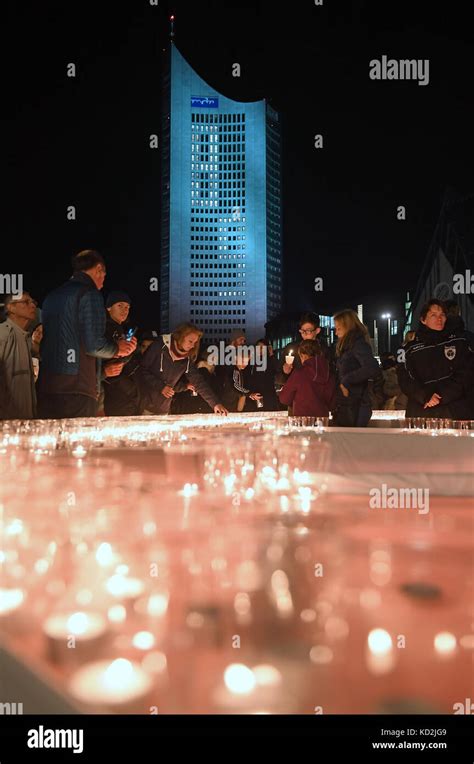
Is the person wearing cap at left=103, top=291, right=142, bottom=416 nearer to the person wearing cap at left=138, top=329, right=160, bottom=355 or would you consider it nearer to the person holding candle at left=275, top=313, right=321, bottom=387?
the person holding candle at left=275, top=313, right=321, bottom=387

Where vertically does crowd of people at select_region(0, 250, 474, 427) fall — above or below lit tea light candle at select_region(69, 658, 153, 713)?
above

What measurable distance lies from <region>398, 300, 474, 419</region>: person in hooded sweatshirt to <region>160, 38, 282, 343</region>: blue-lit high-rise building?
4662 cm

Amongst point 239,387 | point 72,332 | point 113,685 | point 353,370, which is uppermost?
point 72,332

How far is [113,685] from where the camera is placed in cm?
27

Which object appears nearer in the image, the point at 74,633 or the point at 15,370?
the point at 74,633

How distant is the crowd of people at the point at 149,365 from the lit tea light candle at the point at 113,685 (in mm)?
2420

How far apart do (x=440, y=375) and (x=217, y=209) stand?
53518mm

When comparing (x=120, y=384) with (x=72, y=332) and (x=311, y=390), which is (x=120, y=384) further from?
(x=311, y=390)

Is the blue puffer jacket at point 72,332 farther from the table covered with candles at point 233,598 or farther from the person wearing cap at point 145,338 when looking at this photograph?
the person wearing cap at point 145,338

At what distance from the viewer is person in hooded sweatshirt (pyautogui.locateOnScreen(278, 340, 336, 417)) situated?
3379 millimetres

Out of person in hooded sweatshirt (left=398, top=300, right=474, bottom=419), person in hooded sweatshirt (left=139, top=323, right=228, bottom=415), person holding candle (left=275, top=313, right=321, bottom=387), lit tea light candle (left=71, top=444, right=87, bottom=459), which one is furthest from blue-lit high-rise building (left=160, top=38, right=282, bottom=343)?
lit tea light candle (left=71, top=444, right=87, bottom=459)

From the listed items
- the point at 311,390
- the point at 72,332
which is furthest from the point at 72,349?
the point at 311,390

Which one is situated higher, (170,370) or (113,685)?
(170,370)

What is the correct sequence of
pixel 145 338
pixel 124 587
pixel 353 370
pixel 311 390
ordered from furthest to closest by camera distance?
pixel 145 338
pixel 311 390
pixel 353 370
pixel 124 587
